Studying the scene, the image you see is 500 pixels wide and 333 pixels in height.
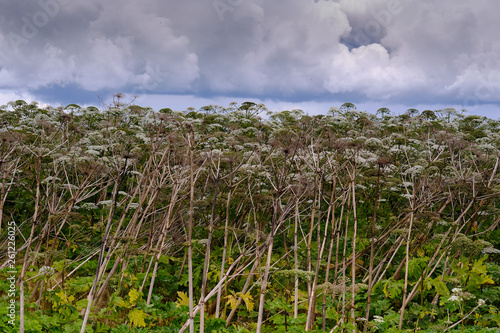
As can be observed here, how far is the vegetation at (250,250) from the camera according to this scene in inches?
173

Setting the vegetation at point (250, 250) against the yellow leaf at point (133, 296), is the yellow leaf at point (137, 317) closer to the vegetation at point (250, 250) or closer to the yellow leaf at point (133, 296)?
the vegetation at point (250, 250)

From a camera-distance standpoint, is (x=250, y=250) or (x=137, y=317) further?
(x=250, y=250)

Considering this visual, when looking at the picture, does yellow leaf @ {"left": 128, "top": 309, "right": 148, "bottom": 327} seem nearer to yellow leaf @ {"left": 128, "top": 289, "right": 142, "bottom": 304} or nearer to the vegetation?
the vegetation

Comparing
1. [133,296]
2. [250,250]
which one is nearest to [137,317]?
[133,296]

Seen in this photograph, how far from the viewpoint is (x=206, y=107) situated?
16.3 m

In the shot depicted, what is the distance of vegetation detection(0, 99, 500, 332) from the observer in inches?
173

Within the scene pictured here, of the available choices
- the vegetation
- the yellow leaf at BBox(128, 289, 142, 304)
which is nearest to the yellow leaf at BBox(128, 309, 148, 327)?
Answer: the vegetation

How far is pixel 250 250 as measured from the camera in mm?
5199

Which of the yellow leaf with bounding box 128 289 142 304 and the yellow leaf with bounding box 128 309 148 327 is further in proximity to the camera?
the yellow leaf with bounding box 128 289 142 304

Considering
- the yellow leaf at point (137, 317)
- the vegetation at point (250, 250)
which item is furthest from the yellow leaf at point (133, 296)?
the yellow leaf at point (137, 317)

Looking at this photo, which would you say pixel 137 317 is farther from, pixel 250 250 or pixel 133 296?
pixel 250 250

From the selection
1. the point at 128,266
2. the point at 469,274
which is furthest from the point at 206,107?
the point at 469,274

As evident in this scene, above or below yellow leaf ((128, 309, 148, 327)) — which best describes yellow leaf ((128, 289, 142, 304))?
above

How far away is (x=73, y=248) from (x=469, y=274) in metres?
6.63
